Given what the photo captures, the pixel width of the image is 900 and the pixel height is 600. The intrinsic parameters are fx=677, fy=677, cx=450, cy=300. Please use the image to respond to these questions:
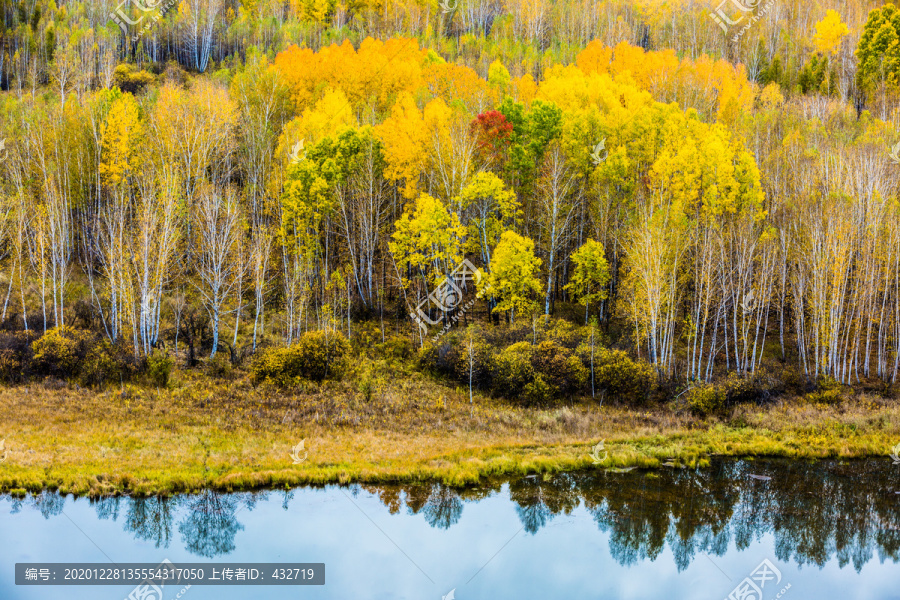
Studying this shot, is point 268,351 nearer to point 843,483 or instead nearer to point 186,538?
point 186,538

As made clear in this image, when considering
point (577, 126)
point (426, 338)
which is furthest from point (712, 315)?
point (426, 338)

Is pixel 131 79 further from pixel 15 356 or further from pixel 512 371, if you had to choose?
pixel 512 371

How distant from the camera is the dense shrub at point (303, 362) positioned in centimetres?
3331

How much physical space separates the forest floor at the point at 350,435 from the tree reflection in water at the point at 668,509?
863mm

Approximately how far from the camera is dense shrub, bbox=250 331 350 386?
3331 cm

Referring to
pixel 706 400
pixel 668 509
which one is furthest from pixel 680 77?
pixel 668 509

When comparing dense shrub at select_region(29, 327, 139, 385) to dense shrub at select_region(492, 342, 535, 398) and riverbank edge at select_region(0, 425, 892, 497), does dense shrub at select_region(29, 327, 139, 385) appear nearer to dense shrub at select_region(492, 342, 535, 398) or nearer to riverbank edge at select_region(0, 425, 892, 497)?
riverbank edge at select_region(0, 425, 892, 497)

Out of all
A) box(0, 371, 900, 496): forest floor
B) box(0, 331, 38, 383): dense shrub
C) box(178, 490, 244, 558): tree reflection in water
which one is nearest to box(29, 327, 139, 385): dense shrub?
box(0, 331, 38, 383): dense shrub

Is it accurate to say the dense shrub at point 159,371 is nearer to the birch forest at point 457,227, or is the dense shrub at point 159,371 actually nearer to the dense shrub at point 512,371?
the birch forest at point 457,227

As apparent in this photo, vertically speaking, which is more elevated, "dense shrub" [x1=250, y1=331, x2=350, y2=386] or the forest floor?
"dense shrub" [x1=250, y1=331, x2=350, y2=386]

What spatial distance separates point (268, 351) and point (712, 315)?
2495cm

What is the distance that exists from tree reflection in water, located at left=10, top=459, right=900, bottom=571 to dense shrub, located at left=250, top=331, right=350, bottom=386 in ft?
34.0

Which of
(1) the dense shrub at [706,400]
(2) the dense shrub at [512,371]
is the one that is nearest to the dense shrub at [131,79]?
(2) the dense shrub at [512,371]

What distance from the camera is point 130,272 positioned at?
3541cm
